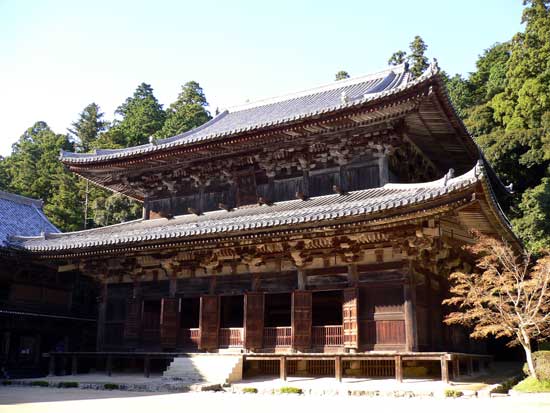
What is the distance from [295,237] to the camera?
17547 millimetres

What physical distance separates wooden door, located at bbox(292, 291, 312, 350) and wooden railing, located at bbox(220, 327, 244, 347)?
7.30 feet

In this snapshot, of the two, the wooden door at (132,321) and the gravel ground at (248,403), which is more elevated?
the wooden door at (132,321)

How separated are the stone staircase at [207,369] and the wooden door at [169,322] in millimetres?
1261

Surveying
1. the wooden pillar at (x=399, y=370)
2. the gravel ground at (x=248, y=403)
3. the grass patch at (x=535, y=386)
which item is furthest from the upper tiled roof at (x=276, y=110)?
the grass patch at (x=535, y=386)

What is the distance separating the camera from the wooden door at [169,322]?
Result: 2022 centimetres

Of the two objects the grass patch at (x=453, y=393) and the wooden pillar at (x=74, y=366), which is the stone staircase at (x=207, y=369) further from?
the grass patch at (x=453, y=393)

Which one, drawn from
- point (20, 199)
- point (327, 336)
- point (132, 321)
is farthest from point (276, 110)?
point (20, 199)

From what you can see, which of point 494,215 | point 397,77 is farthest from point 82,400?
point 397,77

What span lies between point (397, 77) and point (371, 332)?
1137cm

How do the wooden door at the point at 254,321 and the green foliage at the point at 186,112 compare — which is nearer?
the wooden door at the point at 254,321

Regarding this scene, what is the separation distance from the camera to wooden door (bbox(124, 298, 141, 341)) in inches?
830

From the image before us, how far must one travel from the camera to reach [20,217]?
94.8 ft

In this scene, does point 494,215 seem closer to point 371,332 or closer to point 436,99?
point 436,99

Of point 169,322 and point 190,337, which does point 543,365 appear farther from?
point 169,322
